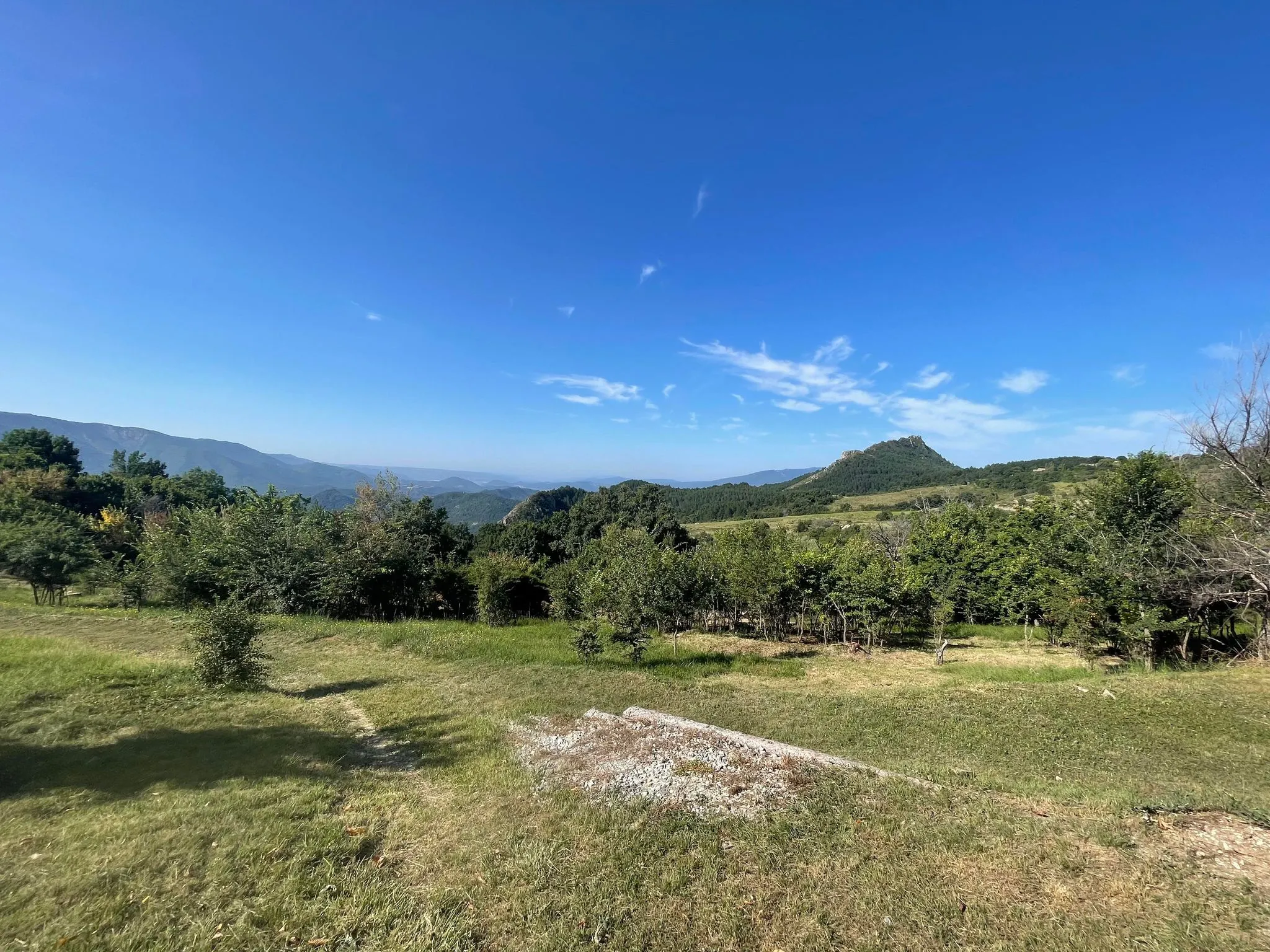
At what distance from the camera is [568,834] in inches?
211

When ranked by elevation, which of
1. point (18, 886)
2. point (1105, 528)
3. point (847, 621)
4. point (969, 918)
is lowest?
point (847, 621)

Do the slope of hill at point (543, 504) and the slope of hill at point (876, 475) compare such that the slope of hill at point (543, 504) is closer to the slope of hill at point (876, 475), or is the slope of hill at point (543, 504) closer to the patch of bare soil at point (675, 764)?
the slope of hill at point (876, 475)

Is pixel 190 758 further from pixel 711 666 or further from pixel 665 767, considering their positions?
pixel 711 666

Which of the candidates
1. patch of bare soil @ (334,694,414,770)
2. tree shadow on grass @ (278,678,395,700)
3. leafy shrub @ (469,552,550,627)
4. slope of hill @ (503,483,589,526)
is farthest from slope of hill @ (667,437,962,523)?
patch of bare soil @ (334,694,414,770)

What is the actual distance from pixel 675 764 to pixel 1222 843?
5.57m

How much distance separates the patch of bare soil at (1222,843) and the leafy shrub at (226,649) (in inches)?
Result: 615

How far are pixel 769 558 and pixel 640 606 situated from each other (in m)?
9.23

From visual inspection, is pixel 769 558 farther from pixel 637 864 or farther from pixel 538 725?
pixel 637 864

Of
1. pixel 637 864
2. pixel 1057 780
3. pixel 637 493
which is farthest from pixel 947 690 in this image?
pixel 637 493

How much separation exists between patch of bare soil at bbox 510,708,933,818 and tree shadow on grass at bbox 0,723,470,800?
6.17ft

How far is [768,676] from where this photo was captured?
15.0 meters

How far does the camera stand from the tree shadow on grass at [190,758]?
6.39 metres

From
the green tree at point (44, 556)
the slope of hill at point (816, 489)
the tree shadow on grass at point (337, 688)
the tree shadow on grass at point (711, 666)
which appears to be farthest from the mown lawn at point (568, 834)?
the slope of hill at point (816, 489)

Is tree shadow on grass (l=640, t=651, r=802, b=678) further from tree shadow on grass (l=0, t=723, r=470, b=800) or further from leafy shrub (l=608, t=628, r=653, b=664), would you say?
tree shadow on grass (l=0, t=723, r=470, b=800)
